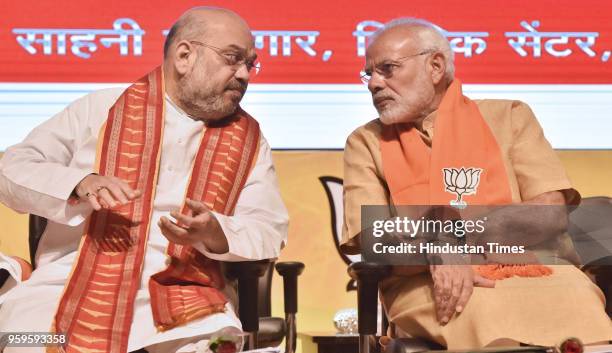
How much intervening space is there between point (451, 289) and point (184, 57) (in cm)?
126

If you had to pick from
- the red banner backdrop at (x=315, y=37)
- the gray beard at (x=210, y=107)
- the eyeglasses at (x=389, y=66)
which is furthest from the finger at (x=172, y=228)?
the red banner backdrop at (x=315, y=37)

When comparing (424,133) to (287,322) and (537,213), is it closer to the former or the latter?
(537,213)

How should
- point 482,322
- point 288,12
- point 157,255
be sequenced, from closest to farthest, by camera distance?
point 482,322
point 157,255
point 288,12

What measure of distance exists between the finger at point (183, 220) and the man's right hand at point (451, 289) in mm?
814

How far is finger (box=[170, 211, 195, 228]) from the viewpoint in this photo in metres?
3.31

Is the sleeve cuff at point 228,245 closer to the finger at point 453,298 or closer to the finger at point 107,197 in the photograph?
the finger at point 107,197

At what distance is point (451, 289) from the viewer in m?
3.48

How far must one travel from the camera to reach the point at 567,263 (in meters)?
3.71

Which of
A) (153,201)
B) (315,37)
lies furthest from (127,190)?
(315,37)

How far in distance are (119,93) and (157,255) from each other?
0.66 metres

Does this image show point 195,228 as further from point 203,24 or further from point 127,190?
point 203,24

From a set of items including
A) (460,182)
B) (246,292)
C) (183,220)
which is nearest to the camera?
(183,220)

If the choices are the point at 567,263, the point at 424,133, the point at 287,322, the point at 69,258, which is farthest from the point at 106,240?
the point at 567,263

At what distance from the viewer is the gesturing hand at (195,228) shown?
3.34 metres
